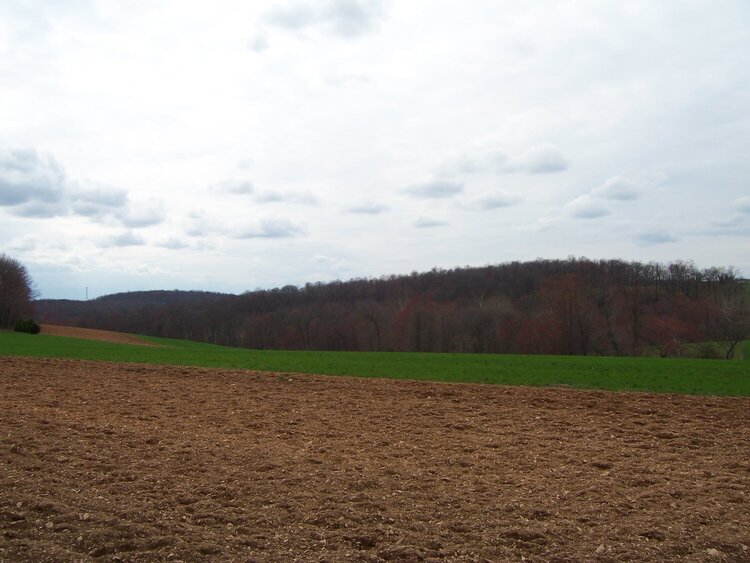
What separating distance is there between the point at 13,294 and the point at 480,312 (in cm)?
5267

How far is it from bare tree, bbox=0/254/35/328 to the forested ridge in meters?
22.9

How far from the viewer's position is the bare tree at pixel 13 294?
2643 inches

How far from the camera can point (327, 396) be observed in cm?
1477

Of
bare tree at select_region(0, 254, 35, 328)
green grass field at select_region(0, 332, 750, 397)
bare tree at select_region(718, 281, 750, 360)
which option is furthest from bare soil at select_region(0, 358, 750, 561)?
bare tree at select_region(0, 254, 35, 328)

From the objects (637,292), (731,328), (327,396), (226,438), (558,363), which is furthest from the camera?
(637,292)

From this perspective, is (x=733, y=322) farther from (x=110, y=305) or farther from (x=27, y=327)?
(x=110, y=305)

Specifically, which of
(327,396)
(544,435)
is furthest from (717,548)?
(327,396)

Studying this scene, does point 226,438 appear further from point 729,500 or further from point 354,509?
point 729,500

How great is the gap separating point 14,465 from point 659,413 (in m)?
11.4

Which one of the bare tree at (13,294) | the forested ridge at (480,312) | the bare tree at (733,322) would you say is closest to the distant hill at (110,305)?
the forested ridge at (480,312)

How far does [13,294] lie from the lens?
68.5 meters

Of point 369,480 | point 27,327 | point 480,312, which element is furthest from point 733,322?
point 27,327

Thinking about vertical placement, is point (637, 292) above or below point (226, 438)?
above

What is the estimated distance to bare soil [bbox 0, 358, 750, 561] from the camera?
16.8ft
